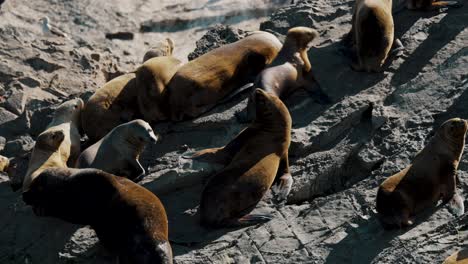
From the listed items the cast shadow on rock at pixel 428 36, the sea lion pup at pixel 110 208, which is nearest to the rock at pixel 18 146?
the sea lion pup at pixel 110 208

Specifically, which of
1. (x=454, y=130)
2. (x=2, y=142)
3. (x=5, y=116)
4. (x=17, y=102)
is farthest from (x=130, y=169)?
(x=454, y=130)

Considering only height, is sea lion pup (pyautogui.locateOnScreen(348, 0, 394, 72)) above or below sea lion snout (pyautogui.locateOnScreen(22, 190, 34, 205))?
above

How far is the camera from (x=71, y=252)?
10828 millimetres

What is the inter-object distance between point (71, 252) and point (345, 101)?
126 inches

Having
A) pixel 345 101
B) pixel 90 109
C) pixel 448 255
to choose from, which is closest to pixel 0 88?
pixel 90 109

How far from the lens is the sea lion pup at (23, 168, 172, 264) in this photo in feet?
33.8

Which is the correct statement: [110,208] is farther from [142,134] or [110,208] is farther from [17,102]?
[17,102]

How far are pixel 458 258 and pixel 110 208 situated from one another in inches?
121

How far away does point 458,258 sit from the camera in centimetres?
976

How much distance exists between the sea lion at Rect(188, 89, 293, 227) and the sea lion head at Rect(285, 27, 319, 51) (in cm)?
120

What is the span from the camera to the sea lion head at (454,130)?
424 inches

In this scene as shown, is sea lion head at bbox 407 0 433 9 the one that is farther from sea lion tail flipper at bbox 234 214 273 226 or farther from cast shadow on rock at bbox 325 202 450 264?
sea lion tail flipper at bbox 234 214 273 226

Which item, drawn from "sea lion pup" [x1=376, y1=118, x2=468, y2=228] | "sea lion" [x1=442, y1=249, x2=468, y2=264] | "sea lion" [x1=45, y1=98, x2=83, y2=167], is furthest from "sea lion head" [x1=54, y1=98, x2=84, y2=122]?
"sea lion" [x1=442, y1=249, x2=468, y2=264]

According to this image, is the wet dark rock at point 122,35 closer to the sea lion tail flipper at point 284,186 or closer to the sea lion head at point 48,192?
the sea lion head at point 48,192
